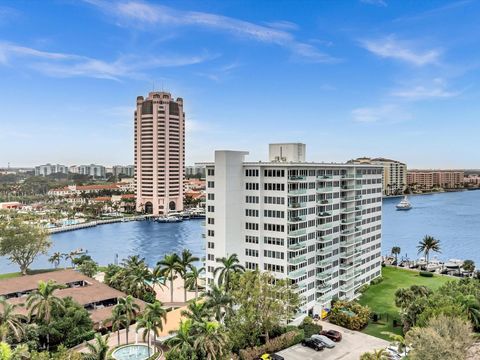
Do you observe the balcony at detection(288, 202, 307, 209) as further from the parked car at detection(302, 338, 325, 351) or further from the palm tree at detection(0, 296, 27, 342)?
the palm tree at detection(0, 296, 27, 342)

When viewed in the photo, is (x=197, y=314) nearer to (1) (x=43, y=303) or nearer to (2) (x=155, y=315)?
(2) (x=155, y=315)

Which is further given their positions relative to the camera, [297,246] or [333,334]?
[297,246]

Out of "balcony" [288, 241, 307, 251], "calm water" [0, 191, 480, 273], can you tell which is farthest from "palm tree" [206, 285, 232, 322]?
"calm water" [0, 191, 480, 273]

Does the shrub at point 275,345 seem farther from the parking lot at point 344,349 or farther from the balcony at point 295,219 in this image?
the balcony at point 295,219

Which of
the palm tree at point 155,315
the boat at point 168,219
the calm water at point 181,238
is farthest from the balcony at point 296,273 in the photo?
the boat at point 168,219

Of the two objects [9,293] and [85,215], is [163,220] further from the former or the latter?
[9,293]

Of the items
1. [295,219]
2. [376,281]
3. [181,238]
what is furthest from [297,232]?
[181,238]
